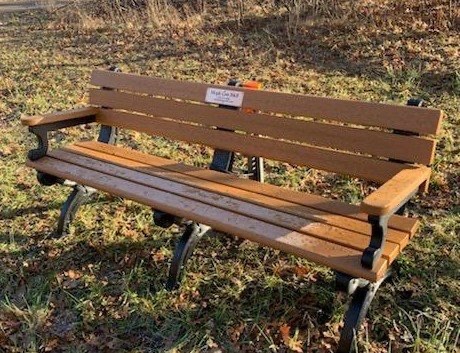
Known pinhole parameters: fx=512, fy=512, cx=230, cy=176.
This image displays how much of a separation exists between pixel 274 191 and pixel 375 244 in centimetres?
84

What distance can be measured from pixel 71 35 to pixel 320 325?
319 inches

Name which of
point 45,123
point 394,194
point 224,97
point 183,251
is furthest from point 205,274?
point 45,123

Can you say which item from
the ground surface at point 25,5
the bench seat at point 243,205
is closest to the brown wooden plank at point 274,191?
the bench seat at point 243,205

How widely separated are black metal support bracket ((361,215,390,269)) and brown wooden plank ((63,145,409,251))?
0.20 meters

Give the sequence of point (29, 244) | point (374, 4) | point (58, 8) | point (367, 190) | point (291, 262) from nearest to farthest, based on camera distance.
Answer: point (291, 262)
point (29, 244)
point (367, 190)
point (374, 4)
point (58, 8)

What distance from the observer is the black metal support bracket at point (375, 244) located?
6.68 feet

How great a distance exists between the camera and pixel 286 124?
9.72 ft

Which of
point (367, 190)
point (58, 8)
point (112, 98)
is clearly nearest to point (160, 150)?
A: point (112, 98)

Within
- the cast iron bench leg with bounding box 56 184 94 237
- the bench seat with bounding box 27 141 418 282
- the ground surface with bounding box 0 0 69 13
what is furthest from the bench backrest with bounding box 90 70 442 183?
the ground surface with bounding box 0 0 69 13

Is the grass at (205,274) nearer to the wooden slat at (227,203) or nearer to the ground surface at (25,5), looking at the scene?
the wooden slat at (227,203)

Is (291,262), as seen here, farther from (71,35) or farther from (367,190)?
(71,35)

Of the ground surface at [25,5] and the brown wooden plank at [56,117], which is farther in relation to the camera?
the ground surface at [25,5]

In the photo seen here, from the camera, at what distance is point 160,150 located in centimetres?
461

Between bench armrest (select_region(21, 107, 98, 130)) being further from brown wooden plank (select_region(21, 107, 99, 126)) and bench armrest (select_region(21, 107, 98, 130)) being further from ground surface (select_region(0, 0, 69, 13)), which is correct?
ground surface (select_region(0, 0, 69, 13))
